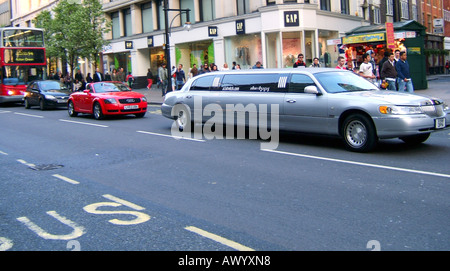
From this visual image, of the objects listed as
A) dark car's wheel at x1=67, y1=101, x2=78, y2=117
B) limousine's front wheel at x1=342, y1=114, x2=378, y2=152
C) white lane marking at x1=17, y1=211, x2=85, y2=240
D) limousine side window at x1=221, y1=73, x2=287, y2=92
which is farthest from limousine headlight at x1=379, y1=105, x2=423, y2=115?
dark car's wheel at x1=67, y1=101, x2=78, y2=117

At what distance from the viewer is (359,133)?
9297mm

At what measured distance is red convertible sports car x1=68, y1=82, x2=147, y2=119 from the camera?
671 inches

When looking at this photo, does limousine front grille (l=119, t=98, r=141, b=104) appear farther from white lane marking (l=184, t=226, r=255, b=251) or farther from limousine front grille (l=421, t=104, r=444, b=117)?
white lane marking (l=184, t=226, r=255, b=251)

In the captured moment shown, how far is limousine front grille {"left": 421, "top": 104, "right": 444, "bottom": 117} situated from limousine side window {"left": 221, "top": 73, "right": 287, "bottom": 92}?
9.85ft

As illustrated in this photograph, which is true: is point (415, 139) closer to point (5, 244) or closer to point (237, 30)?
point (5, 244)

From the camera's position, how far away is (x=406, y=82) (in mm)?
15766

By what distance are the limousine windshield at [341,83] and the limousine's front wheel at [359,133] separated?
90 centimetres

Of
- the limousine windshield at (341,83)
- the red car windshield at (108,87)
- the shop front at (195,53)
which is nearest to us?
the limousine windshield at (341,83)

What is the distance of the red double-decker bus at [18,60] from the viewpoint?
27266 millimetres

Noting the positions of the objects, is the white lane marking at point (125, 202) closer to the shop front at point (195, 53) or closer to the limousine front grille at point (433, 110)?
the limousine front grille at point (433, 110)

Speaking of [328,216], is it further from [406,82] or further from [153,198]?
[406,82]

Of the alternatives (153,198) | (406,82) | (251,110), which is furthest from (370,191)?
(406,82)

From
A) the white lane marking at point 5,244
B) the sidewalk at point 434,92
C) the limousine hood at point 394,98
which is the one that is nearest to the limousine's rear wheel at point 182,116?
the limousine hood at point 394,98
